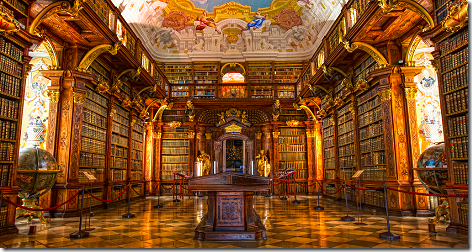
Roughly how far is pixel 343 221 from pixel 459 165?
7.61 ft

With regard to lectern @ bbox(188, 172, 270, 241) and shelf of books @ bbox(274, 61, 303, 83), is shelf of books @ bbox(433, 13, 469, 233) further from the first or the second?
shelf of books @ bbox(274, 61, 303, 83)

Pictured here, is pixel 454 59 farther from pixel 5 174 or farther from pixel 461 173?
pixel 5 174

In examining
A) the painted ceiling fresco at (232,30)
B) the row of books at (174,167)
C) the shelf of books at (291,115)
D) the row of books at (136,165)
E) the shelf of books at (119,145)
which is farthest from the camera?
the shelf of books at (291,115)

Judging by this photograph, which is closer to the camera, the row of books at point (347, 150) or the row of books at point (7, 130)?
the row of books at point (7, 130)

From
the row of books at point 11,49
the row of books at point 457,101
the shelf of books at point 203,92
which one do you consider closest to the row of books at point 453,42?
the row of books at point 457,101

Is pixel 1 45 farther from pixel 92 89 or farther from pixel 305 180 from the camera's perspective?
pixel 305 180

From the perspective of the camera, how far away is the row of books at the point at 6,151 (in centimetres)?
502

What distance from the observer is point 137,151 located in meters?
12.7

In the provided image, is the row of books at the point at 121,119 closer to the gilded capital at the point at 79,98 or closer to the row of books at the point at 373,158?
the gilded capital at the point at 79,98

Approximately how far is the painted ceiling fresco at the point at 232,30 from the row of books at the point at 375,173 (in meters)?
7.73

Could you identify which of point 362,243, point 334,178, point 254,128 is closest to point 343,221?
point 362,243

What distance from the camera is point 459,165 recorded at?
16.2 ft

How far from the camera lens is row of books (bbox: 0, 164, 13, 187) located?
16.4 ft

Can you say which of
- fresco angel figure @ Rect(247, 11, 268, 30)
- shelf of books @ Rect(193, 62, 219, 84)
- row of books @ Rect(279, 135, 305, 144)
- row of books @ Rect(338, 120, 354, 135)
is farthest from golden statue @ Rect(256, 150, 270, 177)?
fresco angel figure @ Rect(247, 11, 268, 30)
